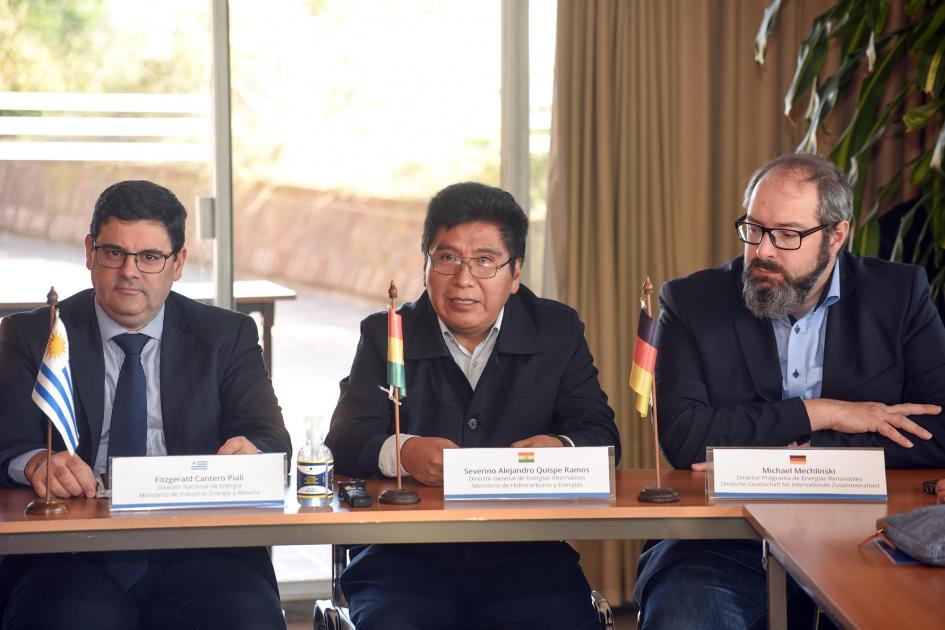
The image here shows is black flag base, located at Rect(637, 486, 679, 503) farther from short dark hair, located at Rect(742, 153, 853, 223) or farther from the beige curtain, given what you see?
the beige curtain

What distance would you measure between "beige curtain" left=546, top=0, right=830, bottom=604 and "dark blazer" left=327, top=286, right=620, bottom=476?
146 cm

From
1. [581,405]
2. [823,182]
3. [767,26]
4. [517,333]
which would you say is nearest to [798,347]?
[823,182]

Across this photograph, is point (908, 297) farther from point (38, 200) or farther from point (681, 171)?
point (38, 200)

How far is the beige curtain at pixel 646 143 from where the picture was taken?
4.54 meters

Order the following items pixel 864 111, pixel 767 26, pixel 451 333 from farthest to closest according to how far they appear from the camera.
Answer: pixel 767 26, pixel 864 111, pixel 451 333

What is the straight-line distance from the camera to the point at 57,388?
2.58 m

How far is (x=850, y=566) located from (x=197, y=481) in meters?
1.37

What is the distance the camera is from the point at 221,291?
15.3 ft

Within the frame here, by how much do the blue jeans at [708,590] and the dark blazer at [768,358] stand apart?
268 millimetres

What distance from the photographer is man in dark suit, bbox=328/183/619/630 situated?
2852 millimetres

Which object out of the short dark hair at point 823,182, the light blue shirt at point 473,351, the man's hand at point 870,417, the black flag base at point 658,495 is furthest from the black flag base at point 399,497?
the short dark hair at point 823,182

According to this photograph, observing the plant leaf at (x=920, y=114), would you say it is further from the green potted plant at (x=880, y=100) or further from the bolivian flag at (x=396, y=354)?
the bolivian flag at (x=396, y=354)

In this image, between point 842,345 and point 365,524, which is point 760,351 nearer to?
point 842,345

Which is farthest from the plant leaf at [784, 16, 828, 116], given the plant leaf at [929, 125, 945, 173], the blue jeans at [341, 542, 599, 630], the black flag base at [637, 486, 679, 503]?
the blue jeans at [341, 542, 599, 630]
